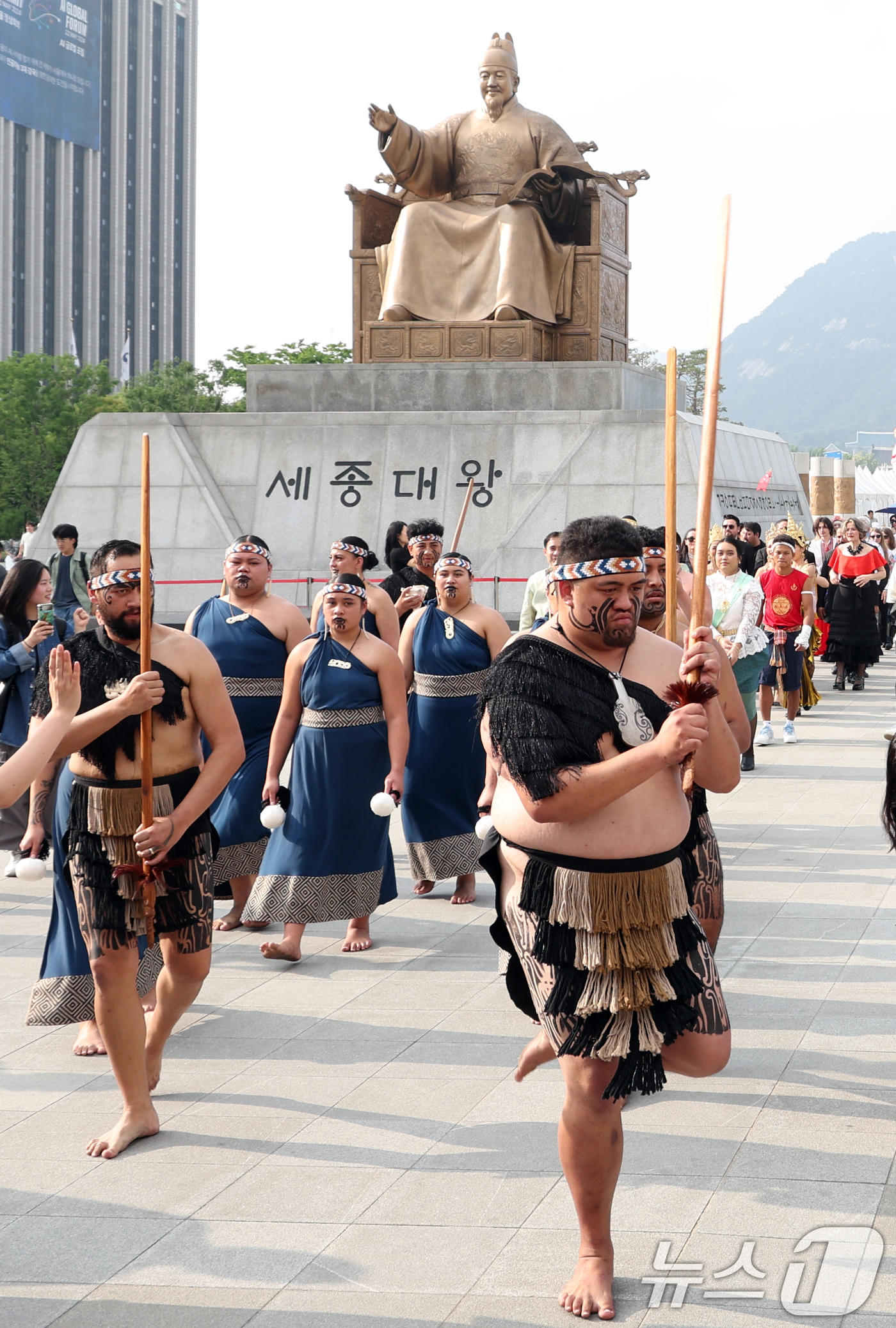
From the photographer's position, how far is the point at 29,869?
182 inches

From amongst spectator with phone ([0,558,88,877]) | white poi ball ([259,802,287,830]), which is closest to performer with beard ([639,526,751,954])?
white poi ball ([259,802,287,830])

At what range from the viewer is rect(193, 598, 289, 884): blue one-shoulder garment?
698 cm

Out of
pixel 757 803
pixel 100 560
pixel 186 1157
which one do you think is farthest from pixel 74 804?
pixel 757 803

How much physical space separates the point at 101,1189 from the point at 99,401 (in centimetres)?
4801

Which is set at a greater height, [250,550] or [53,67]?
[53,67]

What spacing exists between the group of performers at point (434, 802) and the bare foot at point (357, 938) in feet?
0.04

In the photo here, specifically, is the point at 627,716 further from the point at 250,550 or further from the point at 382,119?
the point at 382,119

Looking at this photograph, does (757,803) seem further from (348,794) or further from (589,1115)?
(589,1115)

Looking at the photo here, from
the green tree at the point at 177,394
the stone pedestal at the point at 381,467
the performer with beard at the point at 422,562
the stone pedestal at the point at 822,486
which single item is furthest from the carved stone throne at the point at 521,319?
the green tree at the point at 177,394

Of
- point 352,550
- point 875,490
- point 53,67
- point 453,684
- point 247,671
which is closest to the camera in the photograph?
point 247,671

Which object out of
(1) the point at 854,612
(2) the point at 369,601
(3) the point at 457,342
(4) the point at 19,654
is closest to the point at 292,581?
(3) the point at 457,342

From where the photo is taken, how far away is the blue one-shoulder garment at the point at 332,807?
21.1 ft

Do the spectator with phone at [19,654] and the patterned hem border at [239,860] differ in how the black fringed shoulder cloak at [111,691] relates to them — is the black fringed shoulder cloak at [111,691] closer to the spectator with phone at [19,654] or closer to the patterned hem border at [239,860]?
the patterned hem border at [239,860]

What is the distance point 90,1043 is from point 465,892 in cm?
263
